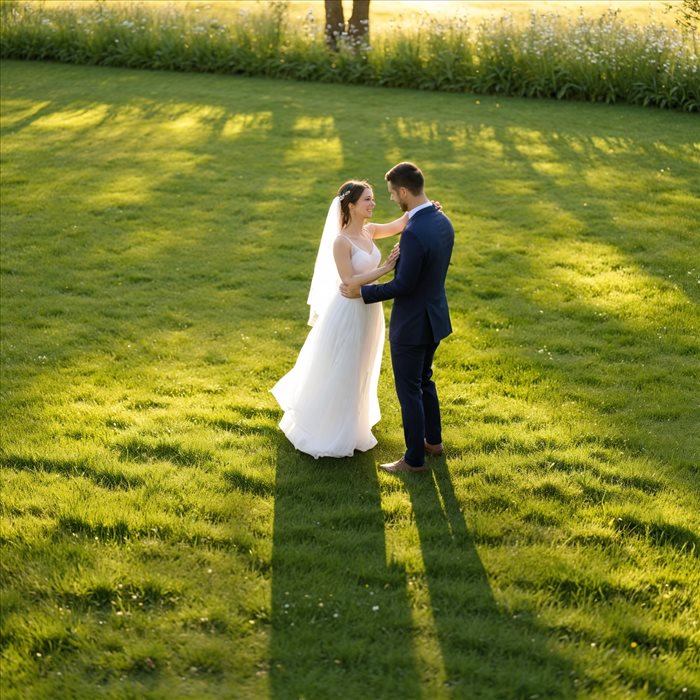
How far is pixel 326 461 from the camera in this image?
718 cm

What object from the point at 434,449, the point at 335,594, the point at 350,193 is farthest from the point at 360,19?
the point at 335,594

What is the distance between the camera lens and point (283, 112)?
18.1 m

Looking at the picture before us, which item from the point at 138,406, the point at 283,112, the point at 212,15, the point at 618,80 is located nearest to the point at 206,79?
the point at 283,112

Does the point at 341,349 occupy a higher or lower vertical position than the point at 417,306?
lower

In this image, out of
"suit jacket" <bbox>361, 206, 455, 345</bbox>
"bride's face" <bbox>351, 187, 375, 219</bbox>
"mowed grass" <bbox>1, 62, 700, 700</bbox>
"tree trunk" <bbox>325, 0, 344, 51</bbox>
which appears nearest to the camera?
"mowed grass" <bbox>1, 62, 700, 700</bbox>

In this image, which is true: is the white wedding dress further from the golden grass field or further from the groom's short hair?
the golden grass field

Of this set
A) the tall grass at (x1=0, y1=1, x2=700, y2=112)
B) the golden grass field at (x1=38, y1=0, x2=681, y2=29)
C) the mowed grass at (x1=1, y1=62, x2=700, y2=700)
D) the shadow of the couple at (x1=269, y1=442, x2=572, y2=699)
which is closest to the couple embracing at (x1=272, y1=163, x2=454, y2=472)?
the mowed grass at (x1=1, y1=62, x2=700, y2=700)

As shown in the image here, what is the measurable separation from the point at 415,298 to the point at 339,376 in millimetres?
858

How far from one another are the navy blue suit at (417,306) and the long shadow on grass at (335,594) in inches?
21.2

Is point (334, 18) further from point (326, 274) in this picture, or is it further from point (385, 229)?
point (326, 274)

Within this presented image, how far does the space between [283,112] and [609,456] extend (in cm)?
1243

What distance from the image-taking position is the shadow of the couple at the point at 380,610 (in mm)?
4859

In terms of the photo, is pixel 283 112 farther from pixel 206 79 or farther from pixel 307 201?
pixel 307 201

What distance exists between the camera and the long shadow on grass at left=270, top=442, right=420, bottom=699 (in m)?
4.88
